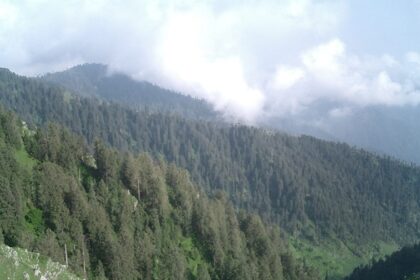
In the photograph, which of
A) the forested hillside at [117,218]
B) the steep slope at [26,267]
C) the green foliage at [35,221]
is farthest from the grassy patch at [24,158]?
the steep slope at [26,267]

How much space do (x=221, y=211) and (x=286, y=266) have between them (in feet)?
96.3

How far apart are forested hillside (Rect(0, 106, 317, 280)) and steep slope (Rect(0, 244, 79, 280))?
963 cm

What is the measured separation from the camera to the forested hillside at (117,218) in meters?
101

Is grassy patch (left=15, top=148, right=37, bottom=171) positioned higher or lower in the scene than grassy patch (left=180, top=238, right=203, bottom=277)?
higher

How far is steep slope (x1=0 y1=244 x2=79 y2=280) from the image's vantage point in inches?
2832

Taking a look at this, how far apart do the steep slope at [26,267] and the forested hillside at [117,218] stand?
9630 mm

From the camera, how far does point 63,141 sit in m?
131

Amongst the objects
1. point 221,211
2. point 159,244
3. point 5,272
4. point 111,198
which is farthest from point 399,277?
point 5,272

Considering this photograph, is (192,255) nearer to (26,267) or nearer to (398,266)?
(26,267)

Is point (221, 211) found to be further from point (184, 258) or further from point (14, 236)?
point (14, 236)

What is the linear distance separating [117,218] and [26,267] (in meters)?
46.7

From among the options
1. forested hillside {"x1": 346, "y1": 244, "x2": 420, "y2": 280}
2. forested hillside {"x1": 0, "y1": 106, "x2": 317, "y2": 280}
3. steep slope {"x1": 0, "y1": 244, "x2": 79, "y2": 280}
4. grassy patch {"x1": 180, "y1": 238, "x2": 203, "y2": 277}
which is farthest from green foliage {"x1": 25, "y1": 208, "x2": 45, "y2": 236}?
forested hillside {"x1": 346, "y1": 244, "x2": 420, "y2": 280}

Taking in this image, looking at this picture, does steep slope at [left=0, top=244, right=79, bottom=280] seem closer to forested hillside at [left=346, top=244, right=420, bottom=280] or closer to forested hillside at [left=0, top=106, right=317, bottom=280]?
forested hillside at [left=0, top=106, right=317, bottom=280]

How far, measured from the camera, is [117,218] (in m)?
121
